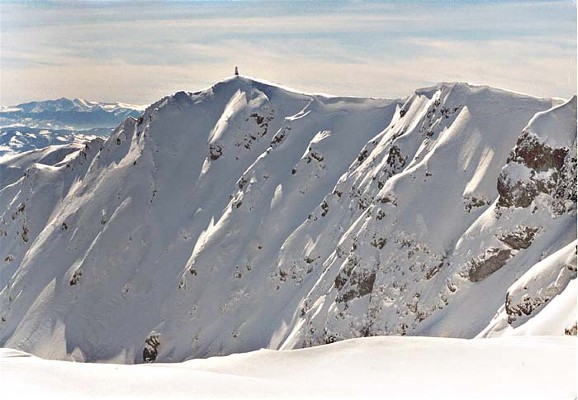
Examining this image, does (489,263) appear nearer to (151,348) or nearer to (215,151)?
(151,348)

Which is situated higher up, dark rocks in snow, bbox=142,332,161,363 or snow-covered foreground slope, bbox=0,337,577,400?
snow-covered foreground slope, bbox=0,337,577,400

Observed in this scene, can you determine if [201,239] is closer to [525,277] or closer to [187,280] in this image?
[187,280]

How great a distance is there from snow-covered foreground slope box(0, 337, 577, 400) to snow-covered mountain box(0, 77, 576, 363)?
60.0ft

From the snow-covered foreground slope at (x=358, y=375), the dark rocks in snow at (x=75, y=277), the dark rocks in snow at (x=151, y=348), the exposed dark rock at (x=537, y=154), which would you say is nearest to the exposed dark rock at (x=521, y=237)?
the exposed dark rock at (x=537, y=154)

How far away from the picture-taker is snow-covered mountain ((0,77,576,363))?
216 feet

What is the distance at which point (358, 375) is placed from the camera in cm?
2169

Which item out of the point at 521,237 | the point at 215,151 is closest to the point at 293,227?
the point at 215,151

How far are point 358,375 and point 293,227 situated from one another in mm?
76152

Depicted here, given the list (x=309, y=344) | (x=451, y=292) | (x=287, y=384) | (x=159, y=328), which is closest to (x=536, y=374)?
(x=287, y=384)

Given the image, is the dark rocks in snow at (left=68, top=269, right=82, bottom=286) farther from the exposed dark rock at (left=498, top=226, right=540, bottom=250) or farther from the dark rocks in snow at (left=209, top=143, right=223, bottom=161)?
the exposed dark rock at (left=498, top=226, right=540, bottom=250)

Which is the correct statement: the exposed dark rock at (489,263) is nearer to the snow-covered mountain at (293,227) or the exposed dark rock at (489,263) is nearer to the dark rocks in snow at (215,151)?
the snow-covered mountain at (293,227)

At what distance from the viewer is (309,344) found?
246 ft

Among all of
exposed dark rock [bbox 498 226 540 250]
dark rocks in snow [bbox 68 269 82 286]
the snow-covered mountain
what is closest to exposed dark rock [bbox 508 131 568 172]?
the snow-covered mountain

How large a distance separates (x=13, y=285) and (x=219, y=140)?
3925 cm
